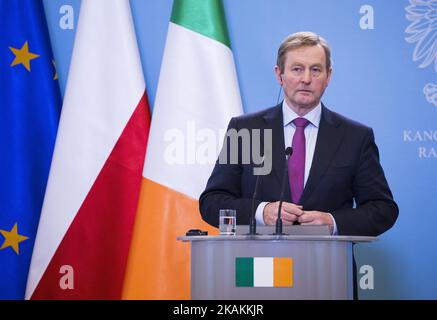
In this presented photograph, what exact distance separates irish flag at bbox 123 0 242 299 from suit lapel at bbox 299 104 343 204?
2.87ft

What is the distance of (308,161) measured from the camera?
378 cm

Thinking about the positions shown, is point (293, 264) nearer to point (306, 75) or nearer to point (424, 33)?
point (306, 75)

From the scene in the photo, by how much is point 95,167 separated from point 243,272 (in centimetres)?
211

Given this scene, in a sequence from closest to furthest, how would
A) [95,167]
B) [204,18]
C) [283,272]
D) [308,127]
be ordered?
[283,272] < [308,127] < [95,167] < [204,18]

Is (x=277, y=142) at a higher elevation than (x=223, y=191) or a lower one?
higher

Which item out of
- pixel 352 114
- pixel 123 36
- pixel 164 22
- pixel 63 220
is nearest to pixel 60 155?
pixel 63 220

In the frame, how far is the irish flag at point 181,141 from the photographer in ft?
14.7

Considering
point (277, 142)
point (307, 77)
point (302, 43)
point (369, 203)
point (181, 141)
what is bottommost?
point (369, 203)

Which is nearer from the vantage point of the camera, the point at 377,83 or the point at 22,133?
the point at 22,133

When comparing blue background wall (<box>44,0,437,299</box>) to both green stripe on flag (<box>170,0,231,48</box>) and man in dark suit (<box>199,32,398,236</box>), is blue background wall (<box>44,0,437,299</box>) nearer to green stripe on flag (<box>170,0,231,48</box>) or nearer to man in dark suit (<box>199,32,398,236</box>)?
green stripe on flag (<box>170,0,231,48</box>)

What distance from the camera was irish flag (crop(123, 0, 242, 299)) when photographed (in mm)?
4477

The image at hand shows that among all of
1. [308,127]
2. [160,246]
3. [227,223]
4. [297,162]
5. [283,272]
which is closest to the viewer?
[283,272]

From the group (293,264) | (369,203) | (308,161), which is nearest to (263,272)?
(293,264)
